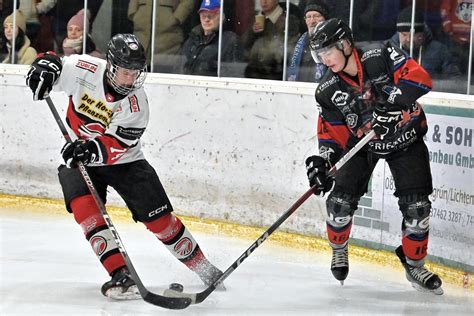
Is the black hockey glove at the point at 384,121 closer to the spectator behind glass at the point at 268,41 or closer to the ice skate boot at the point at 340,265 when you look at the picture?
the ice skate boot at the point at 340,265

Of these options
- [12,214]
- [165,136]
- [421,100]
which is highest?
[421,100]

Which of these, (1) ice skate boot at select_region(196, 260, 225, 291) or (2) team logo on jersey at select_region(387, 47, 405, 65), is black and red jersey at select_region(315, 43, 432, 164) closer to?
(2) team logo on jersey at select_region(387, 47, 405, 65)

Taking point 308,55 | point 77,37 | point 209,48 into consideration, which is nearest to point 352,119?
point 308,55

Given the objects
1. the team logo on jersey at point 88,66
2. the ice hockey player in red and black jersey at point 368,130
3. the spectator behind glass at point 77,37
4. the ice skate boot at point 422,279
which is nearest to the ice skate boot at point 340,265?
the ice hockey player in red and black jersey at point 368,130

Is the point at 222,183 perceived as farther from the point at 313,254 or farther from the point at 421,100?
the point at 421,100

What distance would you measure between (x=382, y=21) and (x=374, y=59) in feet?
3.70

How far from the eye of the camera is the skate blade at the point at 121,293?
4191mm

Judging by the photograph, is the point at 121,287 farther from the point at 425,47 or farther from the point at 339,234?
the point at 425,47

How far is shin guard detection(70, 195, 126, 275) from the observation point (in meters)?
4.23

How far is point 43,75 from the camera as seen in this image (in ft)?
13.9

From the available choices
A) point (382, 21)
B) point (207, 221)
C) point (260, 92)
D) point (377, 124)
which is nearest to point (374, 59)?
point (377, 124)

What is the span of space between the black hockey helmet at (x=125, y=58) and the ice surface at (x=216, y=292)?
0.84 m

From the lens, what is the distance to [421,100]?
5.06 meters

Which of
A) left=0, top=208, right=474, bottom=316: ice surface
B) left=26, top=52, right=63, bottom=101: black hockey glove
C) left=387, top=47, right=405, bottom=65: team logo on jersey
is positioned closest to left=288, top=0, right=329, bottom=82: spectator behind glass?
left=0, top=208, right=474, bottom=316: ice surface
